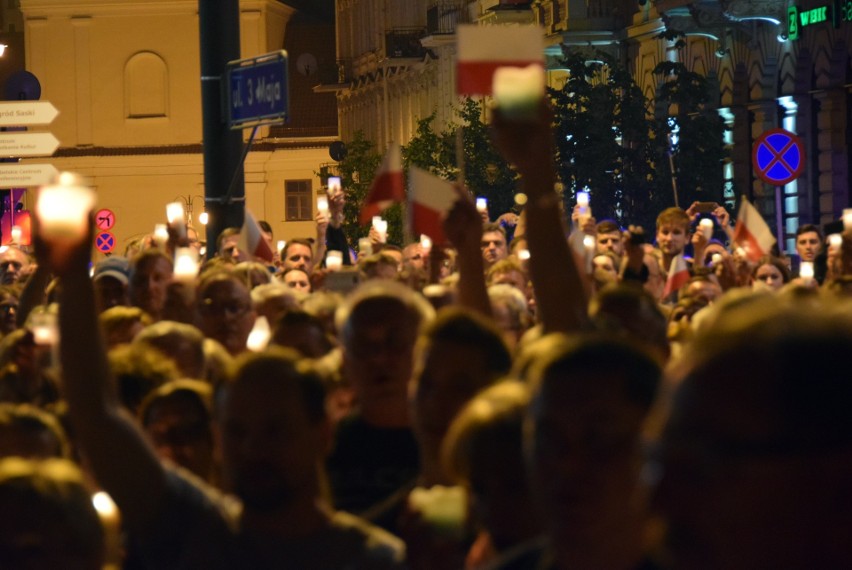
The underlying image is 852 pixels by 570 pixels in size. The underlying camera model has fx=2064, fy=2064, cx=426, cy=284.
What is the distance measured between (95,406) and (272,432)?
1.23 ft

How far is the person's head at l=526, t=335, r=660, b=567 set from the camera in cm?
324

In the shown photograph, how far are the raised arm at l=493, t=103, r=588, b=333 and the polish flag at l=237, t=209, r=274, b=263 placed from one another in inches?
338

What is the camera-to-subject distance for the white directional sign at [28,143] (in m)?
19.9

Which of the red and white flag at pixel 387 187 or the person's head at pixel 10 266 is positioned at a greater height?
the red and white flag at pixel 387 187

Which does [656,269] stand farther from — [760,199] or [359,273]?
[760,199]

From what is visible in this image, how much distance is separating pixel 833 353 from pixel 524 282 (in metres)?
9.69

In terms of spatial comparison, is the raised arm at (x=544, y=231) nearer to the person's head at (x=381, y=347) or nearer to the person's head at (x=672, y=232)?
the person's head at (x=381, y=347)

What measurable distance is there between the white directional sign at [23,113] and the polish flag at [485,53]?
1117cm

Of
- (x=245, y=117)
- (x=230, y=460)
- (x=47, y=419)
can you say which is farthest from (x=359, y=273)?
(x=230, y=460)

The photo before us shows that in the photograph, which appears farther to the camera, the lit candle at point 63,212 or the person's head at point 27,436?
the person's head at point 27,436

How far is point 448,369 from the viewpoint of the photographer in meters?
4.81

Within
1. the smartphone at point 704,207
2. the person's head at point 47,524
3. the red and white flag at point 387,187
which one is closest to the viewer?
the person's head at point 47,524

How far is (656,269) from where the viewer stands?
1307cm

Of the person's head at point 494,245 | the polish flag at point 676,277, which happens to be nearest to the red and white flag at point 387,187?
the polish flag at point 676,277
